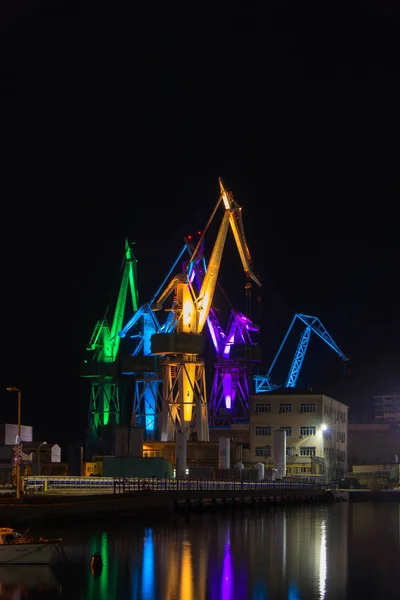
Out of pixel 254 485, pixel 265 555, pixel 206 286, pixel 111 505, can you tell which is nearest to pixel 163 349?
pixel 206 286

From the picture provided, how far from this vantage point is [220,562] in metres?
56.2

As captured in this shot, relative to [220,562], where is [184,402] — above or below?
above

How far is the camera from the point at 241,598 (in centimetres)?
4591

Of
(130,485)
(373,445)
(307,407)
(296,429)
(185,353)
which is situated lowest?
(130,485)

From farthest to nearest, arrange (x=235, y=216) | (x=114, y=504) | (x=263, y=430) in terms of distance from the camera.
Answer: (x=235, y=216), (x=263, y=430), (x=114, y=504)

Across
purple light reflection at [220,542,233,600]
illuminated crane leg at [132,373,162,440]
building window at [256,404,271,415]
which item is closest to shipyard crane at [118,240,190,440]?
illuminated crane leg at [132,373,162,440]

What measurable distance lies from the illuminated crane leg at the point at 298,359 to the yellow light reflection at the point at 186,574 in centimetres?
12229

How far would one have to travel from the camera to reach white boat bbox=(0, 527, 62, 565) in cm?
4828

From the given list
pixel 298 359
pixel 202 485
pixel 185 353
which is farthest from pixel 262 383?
pixel 202 485

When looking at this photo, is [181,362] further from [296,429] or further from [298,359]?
[298,359]

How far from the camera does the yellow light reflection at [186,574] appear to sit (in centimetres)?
4625

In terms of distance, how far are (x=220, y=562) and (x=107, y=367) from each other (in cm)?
11355

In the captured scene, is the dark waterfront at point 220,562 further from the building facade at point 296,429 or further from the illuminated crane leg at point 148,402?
the illuminated crane leg at point 148,402

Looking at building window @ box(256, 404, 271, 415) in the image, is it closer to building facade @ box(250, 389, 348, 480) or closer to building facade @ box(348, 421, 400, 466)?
building facade @ box(250, 389, 348, 480)
